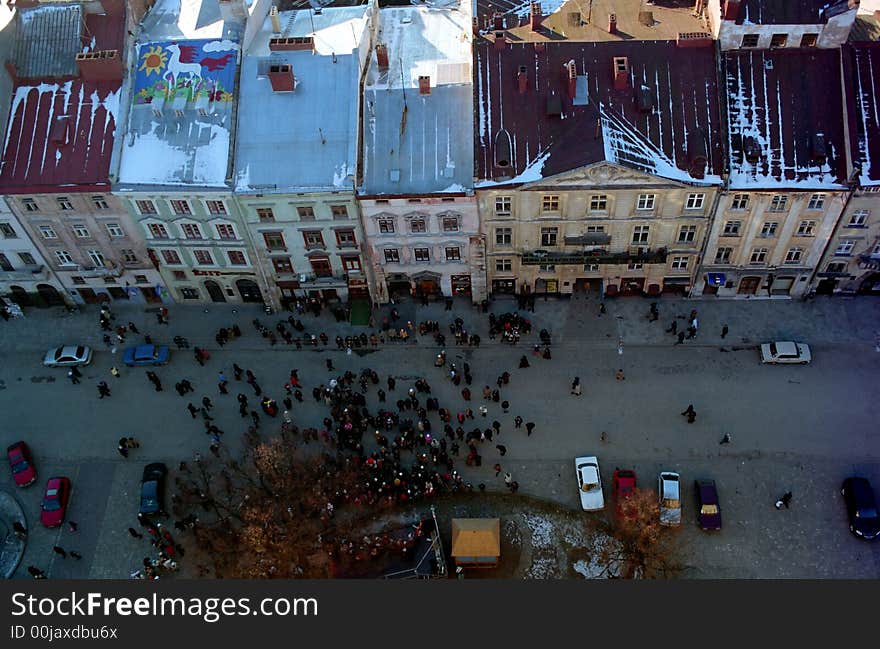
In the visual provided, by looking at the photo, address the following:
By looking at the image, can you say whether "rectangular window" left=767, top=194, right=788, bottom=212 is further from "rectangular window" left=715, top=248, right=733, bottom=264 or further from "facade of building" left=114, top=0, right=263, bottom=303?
"facade of building" left=114, top=0, right=263, bottom=303

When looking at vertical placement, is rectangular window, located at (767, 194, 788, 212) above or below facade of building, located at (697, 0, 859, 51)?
below

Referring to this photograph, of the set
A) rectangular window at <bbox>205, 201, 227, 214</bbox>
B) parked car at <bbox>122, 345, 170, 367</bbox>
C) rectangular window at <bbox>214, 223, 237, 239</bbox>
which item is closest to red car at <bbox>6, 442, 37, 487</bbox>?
parked car at <bbox>122, 345, 170, 367</bbox>

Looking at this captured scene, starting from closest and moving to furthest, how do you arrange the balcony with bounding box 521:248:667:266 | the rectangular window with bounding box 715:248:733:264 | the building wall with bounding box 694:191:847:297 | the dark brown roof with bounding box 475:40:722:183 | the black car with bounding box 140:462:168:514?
the black car with bounding box 140:462:168:514
the dark brown roof with bounding box 475:40:722:183
the building wall with bounding box 694:191:847:297
the rectangular window with bounding box 715:248:733:264
the balcony with bounding box 521:248:667:266

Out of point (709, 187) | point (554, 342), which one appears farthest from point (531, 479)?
point (709, 187)

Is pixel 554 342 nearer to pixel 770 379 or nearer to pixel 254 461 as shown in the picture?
pixel 770 379

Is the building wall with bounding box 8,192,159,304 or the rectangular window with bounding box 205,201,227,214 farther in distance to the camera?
the building wall with bounding box 8,192,159,304

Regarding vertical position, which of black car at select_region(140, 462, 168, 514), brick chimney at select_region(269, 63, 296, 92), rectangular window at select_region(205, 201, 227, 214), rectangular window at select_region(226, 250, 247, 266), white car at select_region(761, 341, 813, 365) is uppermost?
brick chimney at select_region(269, 63, 296, 92)

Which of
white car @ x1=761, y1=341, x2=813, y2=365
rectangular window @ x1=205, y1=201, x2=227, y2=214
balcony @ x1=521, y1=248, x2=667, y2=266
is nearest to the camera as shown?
rectangular window @ x1=205, y1=201, x2=227, y2=214

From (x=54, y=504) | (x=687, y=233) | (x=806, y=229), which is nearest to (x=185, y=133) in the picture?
(x=54, y=504)
